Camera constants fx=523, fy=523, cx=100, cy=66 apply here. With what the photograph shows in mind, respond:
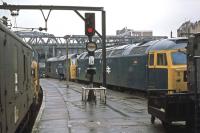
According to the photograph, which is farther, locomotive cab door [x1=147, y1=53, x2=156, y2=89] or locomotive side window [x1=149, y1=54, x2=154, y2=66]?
Answer: locomotive side window [x1=149, y1=54, x2=154, y2=66]

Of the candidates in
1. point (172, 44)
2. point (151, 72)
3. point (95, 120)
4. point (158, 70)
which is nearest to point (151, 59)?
point (151, 72)

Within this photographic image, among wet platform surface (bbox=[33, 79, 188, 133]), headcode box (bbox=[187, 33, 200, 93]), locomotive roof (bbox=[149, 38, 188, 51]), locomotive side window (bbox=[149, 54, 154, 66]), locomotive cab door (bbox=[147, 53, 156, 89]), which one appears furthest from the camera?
locomotive side window (bbox=[149, 54, 154, 66])

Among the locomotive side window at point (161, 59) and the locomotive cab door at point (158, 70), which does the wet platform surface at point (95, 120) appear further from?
the locomotive side window at point (161, 59)

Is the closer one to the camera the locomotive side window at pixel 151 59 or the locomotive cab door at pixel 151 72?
the locomotive cab door at pixel 151 72

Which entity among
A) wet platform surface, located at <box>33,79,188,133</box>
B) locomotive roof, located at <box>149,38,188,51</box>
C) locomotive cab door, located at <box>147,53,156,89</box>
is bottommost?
wet platform surface, located at <box>33,79,188,133</box>

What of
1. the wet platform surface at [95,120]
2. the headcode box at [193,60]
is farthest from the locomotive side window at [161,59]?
the headcode box at [193,60]

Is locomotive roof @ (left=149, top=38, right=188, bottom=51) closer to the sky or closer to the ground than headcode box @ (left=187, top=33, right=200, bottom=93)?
closer to the sky

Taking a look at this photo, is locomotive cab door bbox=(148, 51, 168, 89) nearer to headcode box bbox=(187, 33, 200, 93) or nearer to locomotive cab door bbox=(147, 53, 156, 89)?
locomotive cab door bbox=(147, 53, 156, 89)

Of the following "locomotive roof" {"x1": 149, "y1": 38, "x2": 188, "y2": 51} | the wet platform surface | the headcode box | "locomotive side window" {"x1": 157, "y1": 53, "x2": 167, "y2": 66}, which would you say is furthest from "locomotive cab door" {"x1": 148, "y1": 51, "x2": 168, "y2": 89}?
the headcode box

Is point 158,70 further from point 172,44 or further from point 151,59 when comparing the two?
point 172,44

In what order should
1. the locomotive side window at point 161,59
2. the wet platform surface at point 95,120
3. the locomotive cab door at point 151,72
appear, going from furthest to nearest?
the locomotive cab door at point 151,72 → the locomotive side window at point 161,59 → the wet platform surface at point 95,120

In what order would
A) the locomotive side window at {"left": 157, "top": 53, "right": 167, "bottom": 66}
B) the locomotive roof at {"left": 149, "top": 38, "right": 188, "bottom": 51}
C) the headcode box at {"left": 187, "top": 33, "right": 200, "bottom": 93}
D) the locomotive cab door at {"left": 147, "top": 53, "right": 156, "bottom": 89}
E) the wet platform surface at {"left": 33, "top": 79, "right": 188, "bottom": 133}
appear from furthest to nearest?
the locomotive cab door at {"left": 147, "top": 53, "right": 156, "bottom": 89}
the locomotive side window at {"left": 157, "top": 53, "right": 167, "bottom": 66}
the locomotive roof at {"left": 149, "top": 38, "right": 188, "bottom": 51}
the wet platform surface at {"left": 33, "top": 79, "right": 188, "bottom": 133}
the headcode box at {"left": 187, "top": 33, "right": 200, "bottom": 93}

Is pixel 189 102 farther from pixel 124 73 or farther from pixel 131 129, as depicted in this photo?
pixel 124 73

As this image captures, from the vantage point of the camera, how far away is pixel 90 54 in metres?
25.7
